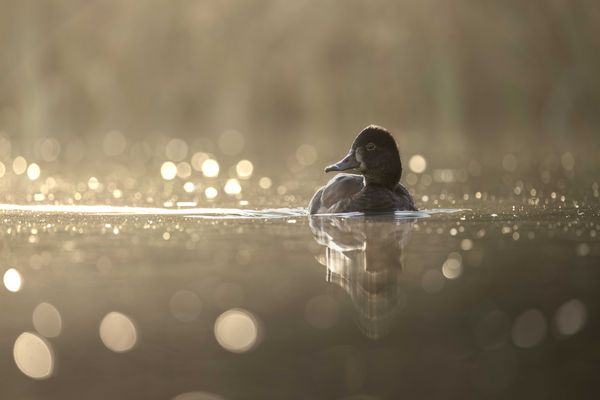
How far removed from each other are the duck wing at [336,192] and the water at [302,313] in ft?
7.80

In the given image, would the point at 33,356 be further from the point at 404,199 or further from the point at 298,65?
the point at 298,65

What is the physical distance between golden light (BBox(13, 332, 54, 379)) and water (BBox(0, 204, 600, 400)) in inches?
0.7

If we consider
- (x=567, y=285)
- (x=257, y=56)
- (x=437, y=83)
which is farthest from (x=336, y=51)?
(x=567, y=285)

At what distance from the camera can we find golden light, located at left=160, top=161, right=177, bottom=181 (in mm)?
30567

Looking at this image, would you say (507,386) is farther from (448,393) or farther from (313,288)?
(313,288)

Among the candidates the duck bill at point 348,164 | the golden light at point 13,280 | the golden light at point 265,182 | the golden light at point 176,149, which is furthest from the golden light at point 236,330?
the golden light at point 176,149

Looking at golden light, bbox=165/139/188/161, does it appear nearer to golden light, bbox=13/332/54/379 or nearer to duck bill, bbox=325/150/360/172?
duck bill, bbox=325/150/360/172

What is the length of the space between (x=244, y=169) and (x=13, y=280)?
2197 cm

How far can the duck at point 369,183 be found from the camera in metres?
17.9

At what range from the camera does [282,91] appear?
108 metres

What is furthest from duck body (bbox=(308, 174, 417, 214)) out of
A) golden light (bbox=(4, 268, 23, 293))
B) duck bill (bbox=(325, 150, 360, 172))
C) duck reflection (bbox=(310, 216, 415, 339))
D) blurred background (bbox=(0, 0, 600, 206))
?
blurred background (bbox=(0, 0, 600, 206))

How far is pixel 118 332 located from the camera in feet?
29.5

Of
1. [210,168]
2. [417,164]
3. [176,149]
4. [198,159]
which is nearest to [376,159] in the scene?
[417,164]

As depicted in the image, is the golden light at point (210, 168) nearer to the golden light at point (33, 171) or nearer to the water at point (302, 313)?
the golden light at point (33, 171)
